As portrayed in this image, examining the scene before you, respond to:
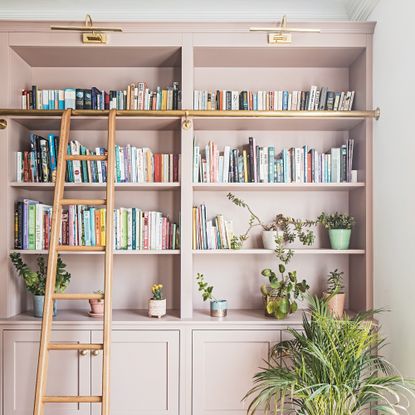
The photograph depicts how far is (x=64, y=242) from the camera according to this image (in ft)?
10.3

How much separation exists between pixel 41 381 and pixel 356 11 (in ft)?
9.22

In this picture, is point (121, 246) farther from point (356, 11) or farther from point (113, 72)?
point (356, 11)

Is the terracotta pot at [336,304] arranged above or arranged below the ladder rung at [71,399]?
above

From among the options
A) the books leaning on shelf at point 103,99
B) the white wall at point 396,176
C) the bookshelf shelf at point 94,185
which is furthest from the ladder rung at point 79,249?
the white wall at point 396,176

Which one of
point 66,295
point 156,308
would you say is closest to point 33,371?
point 66,295

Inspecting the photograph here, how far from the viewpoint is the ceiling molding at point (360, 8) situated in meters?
3.00

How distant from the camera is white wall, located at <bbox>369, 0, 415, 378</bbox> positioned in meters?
2.49

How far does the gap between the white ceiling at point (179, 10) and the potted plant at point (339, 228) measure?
1266 millimetres

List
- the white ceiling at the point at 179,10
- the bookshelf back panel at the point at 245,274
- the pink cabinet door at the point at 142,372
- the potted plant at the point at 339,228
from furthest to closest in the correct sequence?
the bookshelf back panel at the point at 245,274
the white ceiling at the point at 179,10
the potted plant at the point at 339,228
the pink cabinet door at the point at 142,372

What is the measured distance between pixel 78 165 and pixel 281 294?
146cm

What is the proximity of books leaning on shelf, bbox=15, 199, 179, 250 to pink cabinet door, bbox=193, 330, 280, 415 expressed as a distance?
2.07ft

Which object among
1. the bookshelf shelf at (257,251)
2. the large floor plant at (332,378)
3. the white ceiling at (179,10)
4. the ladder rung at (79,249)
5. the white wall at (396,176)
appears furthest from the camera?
the white ceiling at (179,10)

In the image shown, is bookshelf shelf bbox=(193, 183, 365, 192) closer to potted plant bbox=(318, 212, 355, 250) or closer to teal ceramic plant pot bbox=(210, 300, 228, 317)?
Answer: potted plant bbox=(318, 212, 355, 250)

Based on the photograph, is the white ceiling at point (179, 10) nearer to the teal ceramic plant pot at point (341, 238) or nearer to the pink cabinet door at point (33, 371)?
the teal ceramic plant pot at point (341, 238)
